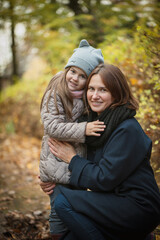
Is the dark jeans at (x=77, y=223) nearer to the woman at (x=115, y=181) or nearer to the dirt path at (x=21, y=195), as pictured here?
the woman at (x=115, y=181)

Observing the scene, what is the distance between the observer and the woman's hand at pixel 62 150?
8.24 feet

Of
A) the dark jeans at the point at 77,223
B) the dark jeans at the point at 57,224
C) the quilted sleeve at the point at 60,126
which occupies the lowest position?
the dark jeans at the point at 57,224

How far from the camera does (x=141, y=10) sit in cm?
669

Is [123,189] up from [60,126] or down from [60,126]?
down

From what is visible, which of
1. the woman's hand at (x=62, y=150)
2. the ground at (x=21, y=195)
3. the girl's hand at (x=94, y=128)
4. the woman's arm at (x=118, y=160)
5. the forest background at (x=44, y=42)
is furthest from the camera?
the forest background at (x=44, y=42)

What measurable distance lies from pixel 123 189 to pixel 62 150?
77 cm

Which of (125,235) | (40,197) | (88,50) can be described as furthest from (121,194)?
(40,197)

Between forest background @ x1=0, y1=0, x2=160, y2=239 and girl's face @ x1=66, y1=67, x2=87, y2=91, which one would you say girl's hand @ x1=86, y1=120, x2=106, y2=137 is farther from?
forest background @ x1=0, y1=0, x2=160, y2=239

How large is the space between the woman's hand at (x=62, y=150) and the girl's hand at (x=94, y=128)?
0.32 meters

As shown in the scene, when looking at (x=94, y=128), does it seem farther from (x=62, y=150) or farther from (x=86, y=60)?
(x=86, y=60)

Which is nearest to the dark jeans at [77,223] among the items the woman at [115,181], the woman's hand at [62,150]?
the woman at [115,181]

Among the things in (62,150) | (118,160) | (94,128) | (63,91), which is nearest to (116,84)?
(94,128)

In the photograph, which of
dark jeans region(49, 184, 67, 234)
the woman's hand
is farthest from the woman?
dark jeans region(49, 184, 67, 234)

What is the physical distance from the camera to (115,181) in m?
2.12
